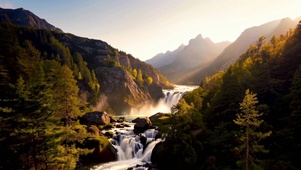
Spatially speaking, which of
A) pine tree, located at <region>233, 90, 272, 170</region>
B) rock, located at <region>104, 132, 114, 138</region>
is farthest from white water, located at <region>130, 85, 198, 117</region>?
pine tree, located at <region>233, 90, 272, 170</region>

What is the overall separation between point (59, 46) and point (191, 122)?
409 feet

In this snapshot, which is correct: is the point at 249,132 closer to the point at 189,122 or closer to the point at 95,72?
the point at 189,122

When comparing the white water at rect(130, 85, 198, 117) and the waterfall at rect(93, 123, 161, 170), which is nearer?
the waterfall at rect(93, 123, 161, 170)

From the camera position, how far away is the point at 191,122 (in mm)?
35219

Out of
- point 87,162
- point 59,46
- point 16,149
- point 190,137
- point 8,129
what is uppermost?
point 59,46

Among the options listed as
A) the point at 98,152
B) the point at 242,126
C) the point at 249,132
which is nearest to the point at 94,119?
the point at 98,152

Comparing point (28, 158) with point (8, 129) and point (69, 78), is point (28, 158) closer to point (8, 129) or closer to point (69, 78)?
point (8, 129)

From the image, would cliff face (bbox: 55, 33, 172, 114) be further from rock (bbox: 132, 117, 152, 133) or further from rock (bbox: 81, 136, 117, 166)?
rock (bbox: 81, 136, 117, 166)

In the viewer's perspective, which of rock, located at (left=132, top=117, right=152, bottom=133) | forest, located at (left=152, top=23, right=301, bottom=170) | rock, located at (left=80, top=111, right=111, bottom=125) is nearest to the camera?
forest, located at (left=152, top=23, right=301, bottom=170)

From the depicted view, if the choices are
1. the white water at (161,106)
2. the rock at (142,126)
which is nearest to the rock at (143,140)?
the rock at (142,126)

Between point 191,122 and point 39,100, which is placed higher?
point 39,100

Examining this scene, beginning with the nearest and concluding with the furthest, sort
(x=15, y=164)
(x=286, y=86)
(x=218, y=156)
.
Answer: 1. (x=15, y=164)
2. (x=218, y=156)
3. (x=286, y=86)

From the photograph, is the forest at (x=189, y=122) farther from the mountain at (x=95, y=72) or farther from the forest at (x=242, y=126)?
the mountain at (x=95, y=72)

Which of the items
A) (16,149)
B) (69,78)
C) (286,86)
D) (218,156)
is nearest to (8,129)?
(16,149)
